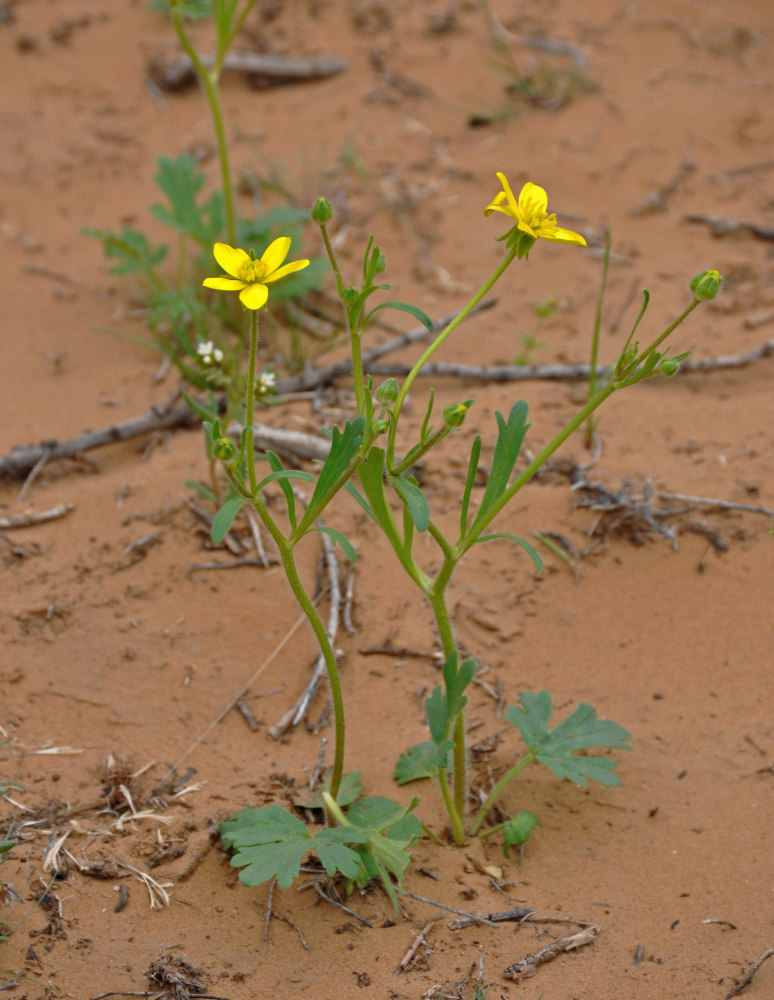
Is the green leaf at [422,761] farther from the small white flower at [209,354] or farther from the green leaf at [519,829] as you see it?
the small white flower at [209,354]

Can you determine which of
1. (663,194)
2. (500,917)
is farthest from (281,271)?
(663,194)

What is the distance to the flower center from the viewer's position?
1.71 m

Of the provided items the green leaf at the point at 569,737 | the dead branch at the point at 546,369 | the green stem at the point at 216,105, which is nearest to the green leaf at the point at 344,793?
the green leaf at the point at 569,737

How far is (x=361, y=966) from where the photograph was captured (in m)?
1.80

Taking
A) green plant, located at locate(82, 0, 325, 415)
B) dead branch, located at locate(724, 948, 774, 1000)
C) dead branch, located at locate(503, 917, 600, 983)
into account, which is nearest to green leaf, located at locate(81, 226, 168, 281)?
green plant, located at locate(82, 0, 325, 415)

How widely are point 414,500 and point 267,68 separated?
14.5ft

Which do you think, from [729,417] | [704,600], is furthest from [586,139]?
[704,600]

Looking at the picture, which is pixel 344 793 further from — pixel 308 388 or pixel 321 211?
pixel 308 388

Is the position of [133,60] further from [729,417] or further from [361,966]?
[361,966]

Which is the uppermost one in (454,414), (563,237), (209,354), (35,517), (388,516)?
(563,237)

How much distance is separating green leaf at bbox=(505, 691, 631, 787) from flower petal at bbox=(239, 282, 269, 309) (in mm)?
1097

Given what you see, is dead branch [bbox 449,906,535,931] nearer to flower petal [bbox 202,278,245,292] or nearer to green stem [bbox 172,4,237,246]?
flower petal [bbox 202,278,245,292]

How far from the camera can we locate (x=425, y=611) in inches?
104

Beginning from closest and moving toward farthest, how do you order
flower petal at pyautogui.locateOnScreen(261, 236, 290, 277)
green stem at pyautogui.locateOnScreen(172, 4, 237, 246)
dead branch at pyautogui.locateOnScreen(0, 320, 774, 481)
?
flower petal at pyautogui.locateOnScreen(261, 236, 290, 277) < dead branch at pyautogui.locateOnScreen(0, 320, 774, 481) < green stem at pyautogui.locateOnScreen(172, 4, 237, 246)
